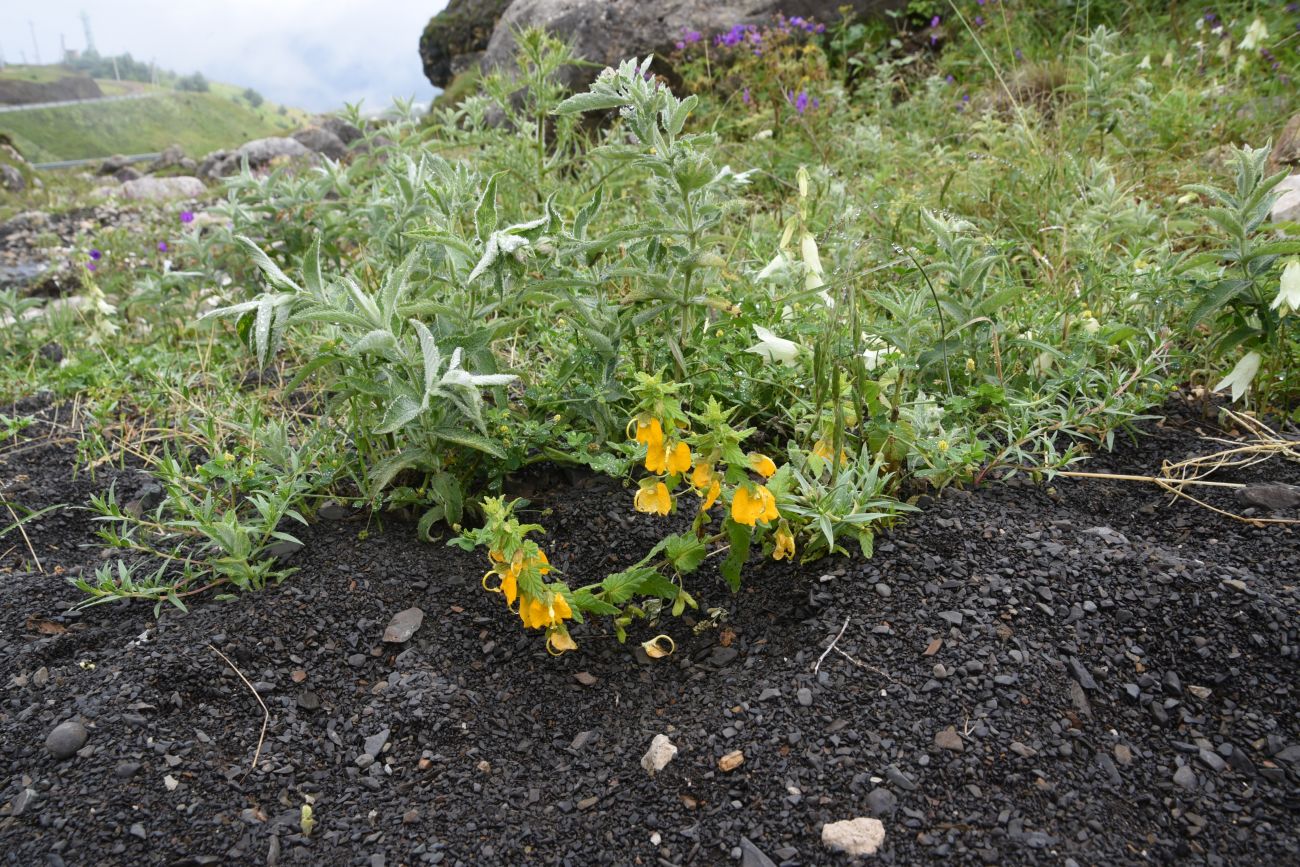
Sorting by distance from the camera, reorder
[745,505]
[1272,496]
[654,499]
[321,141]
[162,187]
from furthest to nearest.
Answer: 1. [321,141]
2. [162,187]
3. [1272,496]
4. [654,499]
5. [745,505]

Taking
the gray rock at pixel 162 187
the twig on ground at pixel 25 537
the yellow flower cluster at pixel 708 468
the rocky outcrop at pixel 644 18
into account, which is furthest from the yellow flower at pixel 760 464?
the gray rock at pixel 162 187

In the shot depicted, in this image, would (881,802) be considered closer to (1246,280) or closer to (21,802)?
(21,802)

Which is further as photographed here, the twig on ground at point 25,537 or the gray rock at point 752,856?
the twig on ground at point 25,537

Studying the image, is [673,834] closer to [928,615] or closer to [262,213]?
[928,615]

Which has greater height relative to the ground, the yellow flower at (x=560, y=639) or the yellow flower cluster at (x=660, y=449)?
the yellow flower cluster at (x=660, y=449)

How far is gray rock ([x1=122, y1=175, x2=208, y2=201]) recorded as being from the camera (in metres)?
11.7

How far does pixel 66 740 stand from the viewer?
146 cm

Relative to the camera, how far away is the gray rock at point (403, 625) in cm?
170

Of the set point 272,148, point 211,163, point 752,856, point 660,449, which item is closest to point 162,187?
point 272,148

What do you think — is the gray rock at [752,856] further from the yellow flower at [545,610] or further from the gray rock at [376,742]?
the gray rock at [376,742]

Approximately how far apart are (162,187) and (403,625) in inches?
509

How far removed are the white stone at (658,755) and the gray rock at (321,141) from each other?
14.1 m

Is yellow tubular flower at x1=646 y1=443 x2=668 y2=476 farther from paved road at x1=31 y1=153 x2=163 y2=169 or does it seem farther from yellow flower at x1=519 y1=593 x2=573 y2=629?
paved road at x1=31 y1=153 x2=163 y2=169

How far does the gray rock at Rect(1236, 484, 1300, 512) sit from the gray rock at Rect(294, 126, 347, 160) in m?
14.1
